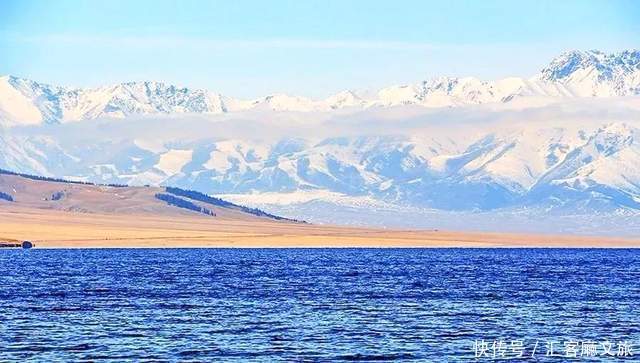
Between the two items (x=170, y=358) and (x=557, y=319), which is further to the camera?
(x=557, y=319)

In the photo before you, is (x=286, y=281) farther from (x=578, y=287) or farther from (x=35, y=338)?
(x=35, y=338)

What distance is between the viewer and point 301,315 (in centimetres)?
8975

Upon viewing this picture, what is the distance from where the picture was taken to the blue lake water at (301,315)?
237 ft

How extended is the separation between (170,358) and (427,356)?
12.2m

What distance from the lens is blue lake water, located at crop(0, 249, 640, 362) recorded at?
72.2m

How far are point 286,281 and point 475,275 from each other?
25.1 meters

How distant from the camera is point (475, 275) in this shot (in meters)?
148

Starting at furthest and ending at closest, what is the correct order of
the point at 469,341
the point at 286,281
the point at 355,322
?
the point at 286,281 < the point at 355,322 < the point at 469,341

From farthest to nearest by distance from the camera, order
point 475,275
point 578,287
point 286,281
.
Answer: point 475,275
point 286,281
point 578,287

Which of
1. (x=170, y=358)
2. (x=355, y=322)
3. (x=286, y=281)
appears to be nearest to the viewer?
(x=170, y=358)

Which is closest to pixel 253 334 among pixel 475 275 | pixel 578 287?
pixel 578 287

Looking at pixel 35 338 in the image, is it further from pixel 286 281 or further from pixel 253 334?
pixel 286 281

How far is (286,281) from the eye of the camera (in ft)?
431

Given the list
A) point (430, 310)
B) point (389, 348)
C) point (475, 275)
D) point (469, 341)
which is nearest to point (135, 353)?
point (389, 348)
